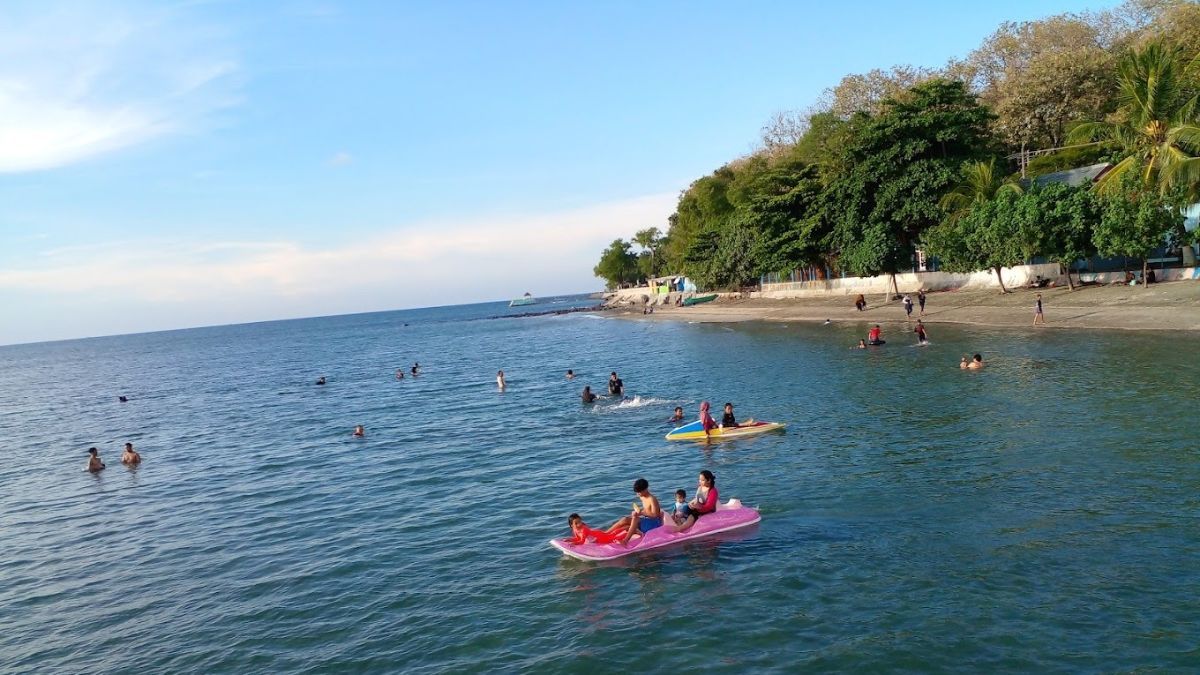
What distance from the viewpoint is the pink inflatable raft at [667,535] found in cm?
1711

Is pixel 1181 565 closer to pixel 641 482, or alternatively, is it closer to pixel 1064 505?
pixel 1064 505

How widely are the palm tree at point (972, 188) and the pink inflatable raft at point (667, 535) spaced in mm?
49699

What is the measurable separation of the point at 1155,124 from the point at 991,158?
15793 millimetres

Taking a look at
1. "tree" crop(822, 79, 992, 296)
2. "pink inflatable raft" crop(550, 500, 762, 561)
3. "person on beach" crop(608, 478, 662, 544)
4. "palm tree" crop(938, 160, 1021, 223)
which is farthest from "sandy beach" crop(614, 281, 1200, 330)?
"person on beach" crop(608, 478, 662, 544)

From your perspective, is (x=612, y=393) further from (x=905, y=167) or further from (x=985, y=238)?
(x=905, y=167)

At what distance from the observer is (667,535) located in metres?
17.5

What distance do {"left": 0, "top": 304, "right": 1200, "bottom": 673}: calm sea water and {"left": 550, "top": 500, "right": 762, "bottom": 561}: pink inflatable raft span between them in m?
0.31

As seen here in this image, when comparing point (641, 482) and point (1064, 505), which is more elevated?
point (641, 482)

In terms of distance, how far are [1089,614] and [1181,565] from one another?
2731mm

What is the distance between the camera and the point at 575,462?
26781 millimetres

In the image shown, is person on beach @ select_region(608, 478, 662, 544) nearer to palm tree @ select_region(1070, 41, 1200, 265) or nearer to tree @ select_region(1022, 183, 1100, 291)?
palm tree @ select_region(1070, 41, 1200, 265)

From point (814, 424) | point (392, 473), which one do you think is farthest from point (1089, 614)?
point (392, 473)

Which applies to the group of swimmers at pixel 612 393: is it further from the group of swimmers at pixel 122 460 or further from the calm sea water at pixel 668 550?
the group of swimmers at pixel 122 460

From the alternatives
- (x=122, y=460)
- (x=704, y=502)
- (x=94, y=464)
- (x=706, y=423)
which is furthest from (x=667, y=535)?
(x=122, y=460)
